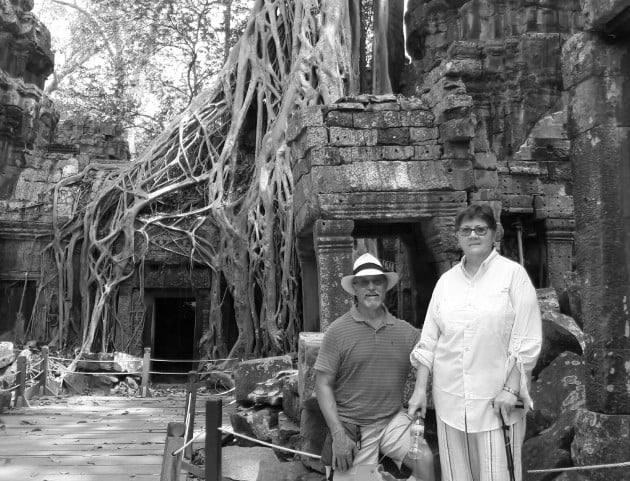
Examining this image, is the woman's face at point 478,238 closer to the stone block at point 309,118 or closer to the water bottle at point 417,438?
the water bottle at point 417,438

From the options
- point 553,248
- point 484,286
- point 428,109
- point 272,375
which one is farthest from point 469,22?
point 484,286

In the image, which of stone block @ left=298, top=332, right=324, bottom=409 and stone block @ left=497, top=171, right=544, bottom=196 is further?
A: stone block @ left=497, top=171, right=544, bottom=196

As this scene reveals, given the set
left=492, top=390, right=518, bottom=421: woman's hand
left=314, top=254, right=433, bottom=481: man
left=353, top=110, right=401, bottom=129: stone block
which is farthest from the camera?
left=353, top=110, right=401, bottom=129: stone block

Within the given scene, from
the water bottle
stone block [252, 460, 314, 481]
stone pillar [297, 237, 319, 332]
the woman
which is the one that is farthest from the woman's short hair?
stone pillar [297, 237, 319, 332]

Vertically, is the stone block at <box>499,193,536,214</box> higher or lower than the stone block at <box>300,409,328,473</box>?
higher

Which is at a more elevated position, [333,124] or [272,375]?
[333,124]

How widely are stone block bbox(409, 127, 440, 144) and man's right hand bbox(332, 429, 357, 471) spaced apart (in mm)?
3789

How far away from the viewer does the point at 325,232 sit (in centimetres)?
553

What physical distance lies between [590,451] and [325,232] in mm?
3021

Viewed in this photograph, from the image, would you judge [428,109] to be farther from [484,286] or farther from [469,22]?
[469,22]

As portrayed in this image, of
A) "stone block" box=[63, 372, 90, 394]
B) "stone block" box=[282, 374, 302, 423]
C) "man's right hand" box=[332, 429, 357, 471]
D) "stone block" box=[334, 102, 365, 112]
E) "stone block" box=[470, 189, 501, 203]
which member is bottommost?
"stone block" box=[63, 372, 90, 394]

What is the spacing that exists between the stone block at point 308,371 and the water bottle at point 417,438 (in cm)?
101

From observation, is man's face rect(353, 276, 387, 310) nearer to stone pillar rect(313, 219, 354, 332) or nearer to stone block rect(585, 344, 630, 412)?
stone block rect(585, 344, 630, 412)

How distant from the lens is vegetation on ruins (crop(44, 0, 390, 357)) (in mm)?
8844
